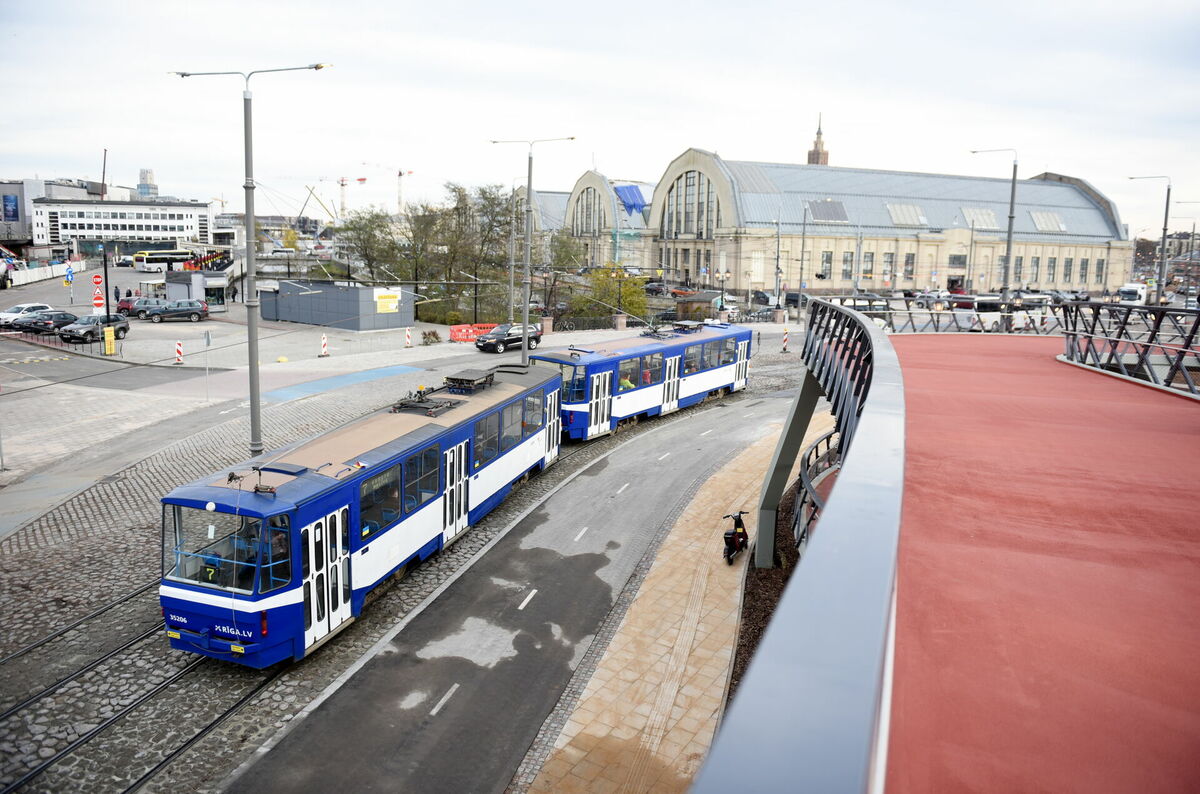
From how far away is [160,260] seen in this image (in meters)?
105

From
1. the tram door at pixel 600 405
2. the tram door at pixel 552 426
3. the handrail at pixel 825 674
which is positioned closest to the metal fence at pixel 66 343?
the tram door at pixel 600 405

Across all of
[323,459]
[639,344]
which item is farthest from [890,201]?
[323,459]

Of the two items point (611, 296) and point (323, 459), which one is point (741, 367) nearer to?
point (611, 296)

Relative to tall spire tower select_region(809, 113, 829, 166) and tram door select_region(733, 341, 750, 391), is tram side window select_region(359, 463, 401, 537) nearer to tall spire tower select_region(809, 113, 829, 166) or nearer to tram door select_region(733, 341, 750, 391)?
tram door select_region(733, 341, 750, 391)

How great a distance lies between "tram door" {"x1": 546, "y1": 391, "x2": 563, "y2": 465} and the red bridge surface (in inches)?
562

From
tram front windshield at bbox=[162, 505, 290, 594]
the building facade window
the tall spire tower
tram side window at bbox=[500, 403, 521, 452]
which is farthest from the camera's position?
the tall spire tower

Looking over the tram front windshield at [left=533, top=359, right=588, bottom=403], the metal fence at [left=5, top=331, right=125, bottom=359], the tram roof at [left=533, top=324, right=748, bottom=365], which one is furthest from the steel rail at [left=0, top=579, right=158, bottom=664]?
the metal fence at [left=5, top=331, right=125, bottom=359]

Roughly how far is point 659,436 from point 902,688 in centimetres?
2358

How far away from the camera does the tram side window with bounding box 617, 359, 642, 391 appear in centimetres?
2652

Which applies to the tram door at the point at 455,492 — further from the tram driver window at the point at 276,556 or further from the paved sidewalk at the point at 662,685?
the tram driver window at the point at 276,556

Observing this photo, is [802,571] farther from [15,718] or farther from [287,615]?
[15,718]

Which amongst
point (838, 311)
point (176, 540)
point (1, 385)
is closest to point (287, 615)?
point (176, 540)

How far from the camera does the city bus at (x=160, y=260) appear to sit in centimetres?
9838

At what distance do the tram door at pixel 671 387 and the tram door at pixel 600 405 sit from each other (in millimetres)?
3558
